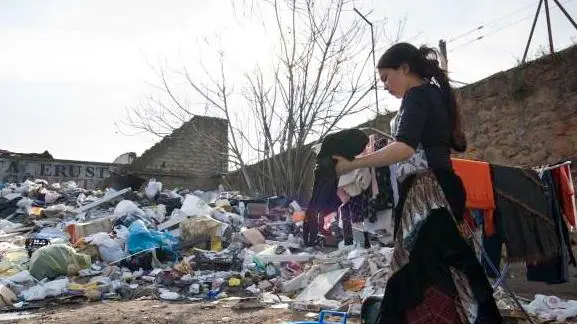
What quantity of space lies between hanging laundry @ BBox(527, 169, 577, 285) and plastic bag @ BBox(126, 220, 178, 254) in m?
4.63

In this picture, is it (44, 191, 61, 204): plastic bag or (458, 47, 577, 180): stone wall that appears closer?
(458, 47, 577, 180): stone wall

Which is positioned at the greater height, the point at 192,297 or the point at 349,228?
the point at 349,228

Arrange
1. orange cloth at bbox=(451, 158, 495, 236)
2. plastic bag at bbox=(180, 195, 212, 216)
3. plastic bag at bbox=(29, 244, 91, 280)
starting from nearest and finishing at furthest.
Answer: orange cloth at bbox=(451, 158, 495, 236)
plastic bag at bbox=(29, 244, 91, 280)
plastic bag at bbox=(180, 195, 212, 216)

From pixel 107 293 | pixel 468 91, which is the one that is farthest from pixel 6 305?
pixel 468 91

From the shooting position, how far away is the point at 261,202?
28.2 feet

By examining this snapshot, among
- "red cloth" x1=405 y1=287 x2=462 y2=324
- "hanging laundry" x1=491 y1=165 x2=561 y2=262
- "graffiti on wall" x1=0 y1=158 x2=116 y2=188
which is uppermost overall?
"graffiti on wall" x1=0 y1=158 x2=116 y2=188

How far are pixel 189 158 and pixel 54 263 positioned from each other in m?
13.6

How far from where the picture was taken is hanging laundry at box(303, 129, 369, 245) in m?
1.89

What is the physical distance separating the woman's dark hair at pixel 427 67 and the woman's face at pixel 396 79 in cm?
2

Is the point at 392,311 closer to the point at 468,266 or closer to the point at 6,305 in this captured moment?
the point at 468,266

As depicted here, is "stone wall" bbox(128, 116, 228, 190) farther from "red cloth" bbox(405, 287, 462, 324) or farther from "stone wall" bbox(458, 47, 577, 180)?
"red cloth" bbox(405, 287, 462, 324)

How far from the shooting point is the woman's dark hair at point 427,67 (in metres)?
1.86

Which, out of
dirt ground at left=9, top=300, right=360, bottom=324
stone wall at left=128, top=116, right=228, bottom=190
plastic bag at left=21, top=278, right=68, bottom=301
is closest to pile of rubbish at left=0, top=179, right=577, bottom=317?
plastic bag at left=21, top=278, right=68, bottom=301

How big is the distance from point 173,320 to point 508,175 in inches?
109
